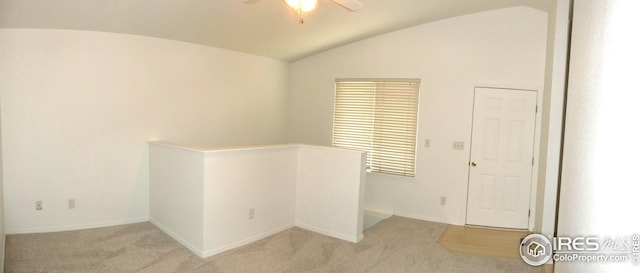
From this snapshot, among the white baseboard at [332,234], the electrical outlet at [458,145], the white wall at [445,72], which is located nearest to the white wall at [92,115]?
the white baseboard at [332,234]

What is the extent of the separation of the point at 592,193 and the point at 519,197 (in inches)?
148

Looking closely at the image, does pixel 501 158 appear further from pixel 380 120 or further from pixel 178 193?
pixel 178 193

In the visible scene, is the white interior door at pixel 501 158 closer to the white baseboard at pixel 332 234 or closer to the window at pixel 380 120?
the window at pixel 380 120

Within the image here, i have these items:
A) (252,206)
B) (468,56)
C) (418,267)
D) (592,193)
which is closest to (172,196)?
(252,206)

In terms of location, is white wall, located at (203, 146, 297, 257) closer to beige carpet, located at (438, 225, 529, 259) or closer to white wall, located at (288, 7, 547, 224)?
white wall, located at (288, 7, 547, 224)

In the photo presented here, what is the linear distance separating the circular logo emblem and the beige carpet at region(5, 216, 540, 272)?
0.38 feet

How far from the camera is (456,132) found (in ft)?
15.6

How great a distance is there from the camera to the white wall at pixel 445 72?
4.43 metres

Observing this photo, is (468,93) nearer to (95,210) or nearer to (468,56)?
(468,56)

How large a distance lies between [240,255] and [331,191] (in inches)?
50.4

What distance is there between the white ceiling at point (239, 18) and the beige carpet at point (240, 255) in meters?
2.33

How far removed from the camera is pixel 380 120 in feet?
17.5

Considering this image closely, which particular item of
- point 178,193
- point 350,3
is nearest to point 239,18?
point 350,3

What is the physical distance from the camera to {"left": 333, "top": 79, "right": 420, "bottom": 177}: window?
5094 millimetres
